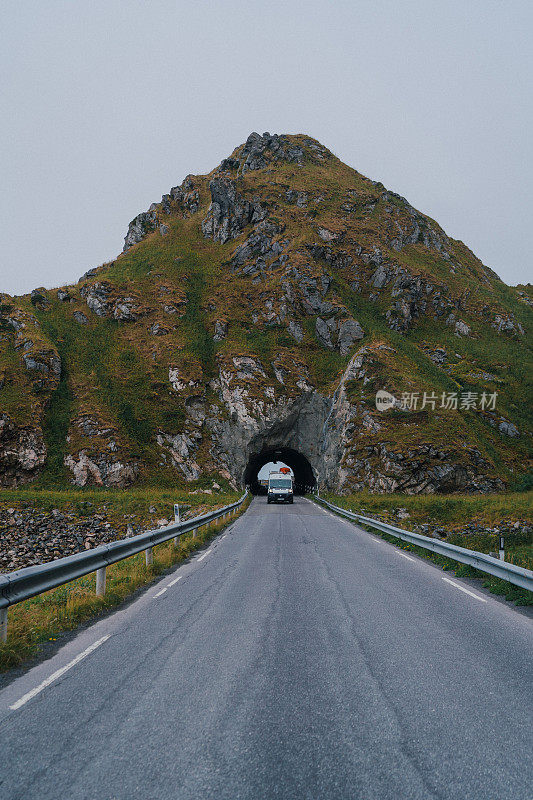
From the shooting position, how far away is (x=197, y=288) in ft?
204

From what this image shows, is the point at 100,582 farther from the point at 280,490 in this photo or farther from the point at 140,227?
the point at 140,227

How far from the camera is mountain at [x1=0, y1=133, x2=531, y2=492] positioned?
121 ft

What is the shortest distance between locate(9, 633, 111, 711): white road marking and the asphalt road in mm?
28

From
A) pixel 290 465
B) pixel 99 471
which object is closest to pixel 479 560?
pixel 99 471

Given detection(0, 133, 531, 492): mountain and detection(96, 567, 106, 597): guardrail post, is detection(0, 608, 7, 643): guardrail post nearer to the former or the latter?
detection(96, 567, 106, 597): guardrail post

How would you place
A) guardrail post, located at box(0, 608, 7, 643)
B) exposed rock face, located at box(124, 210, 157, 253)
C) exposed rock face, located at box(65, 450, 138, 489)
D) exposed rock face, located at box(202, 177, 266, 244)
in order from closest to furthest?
guardrail post, located at box(0, 608, 7, 643)
exposed rock face, located at box(65, 450, 138, 489)
exposed rock face, located at box(202, 177, 266, 244)
exposed rock face, located at box(124, 210, 157, 253)

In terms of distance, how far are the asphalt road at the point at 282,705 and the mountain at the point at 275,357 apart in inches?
1170

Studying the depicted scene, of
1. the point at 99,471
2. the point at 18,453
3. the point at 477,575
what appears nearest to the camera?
the point at 477,575

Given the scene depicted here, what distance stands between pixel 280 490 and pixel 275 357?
64.2 ft

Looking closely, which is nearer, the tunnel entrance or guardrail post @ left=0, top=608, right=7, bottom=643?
guardrail post @ left=0, top=608, right=7, bottom=643

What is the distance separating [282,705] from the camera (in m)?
3.80

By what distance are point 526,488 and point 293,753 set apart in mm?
38296

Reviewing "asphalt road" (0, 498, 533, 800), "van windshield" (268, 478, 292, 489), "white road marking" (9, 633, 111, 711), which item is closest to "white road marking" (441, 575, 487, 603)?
"asphalt road" (0, 498, 533, 800)

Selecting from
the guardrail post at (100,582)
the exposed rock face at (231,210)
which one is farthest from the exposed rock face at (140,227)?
the guardrail post at (100,582)
